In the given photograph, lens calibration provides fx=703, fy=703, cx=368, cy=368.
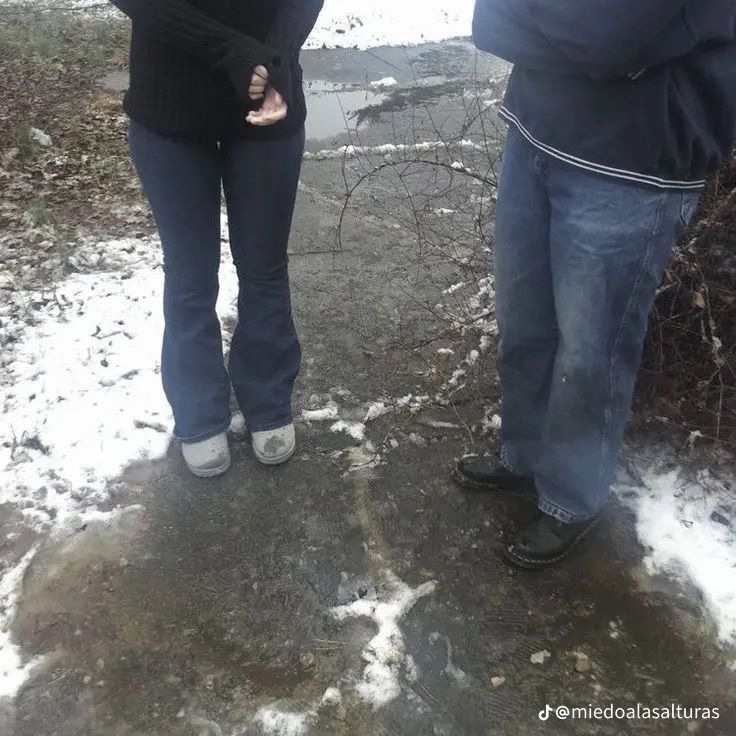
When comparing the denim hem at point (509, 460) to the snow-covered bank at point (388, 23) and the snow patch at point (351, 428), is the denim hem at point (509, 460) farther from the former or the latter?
the snow-covered bank at point (388, 23)

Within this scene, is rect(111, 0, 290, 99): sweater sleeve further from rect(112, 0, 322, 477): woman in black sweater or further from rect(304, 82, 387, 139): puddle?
rect(304, 82, 387, 139): puddle

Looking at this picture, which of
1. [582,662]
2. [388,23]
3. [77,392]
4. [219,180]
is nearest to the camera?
[582,662]

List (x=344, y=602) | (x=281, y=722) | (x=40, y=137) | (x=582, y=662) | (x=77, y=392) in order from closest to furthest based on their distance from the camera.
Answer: (x=281, y=722), (x=582, y=662), (x=344, y=602), (x=77, y=392), (x=40, y=137)

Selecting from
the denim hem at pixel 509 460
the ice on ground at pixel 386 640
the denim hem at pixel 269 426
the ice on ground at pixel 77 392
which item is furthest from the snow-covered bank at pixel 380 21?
the ice on ground at pixel 386 640

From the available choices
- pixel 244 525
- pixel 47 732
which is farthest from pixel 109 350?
pixel 47 732

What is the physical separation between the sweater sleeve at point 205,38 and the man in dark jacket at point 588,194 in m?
0.63

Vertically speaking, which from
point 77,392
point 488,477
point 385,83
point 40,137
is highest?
point 385,83

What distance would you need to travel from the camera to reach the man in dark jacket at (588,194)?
60.9 inches

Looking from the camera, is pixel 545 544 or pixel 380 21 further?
pixel 380 21

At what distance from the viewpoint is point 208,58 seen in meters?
1.97

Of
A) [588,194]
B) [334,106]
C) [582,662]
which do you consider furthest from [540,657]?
[334,106]

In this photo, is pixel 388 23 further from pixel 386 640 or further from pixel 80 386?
pixel 386 640

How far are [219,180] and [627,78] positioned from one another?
129 cm

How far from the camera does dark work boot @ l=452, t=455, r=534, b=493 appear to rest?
8.41ft
